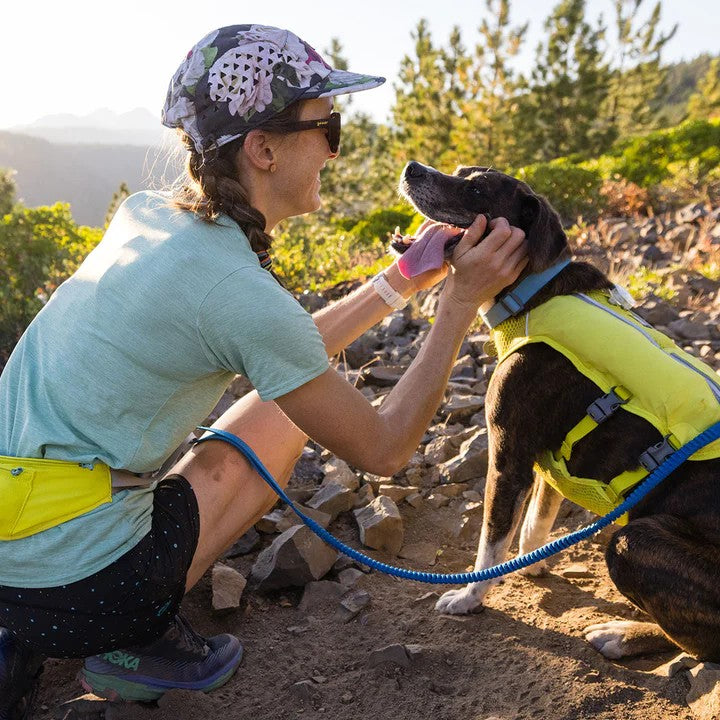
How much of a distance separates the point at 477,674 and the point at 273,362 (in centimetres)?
141

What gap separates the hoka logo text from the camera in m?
2.50

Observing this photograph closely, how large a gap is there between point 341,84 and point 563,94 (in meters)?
34.2

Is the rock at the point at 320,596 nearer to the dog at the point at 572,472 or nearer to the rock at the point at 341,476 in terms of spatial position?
the dog at the point at 572,472

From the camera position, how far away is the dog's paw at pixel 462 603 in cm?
301

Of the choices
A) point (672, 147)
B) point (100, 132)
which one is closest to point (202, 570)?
point (672, 147)

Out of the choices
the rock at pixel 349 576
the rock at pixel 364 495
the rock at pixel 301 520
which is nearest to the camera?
the rock at pixel 349 576

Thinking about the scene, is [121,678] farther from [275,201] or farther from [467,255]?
[467,255]

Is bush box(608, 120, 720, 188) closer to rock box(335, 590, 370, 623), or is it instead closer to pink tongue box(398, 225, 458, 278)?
pink tongue box(398, 225, 458, 278)

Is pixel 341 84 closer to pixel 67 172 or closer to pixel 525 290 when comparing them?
pixel 525 290

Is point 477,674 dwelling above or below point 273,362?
below

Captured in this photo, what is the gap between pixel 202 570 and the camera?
2664 millimetres

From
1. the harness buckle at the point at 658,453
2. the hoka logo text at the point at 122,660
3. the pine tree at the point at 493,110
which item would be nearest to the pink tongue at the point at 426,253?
the harness buckle at the point at 658,453

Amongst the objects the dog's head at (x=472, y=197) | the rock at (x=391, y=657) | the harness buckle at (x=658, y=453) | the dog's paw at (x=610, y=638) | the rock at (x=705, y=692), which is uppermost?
the dog's head at (x=472, y=197)

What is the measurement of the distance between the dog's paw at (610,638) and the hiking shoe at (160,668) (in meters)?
1.38
